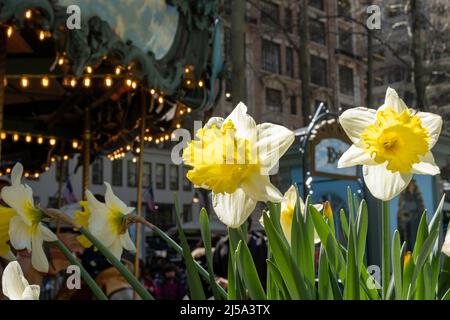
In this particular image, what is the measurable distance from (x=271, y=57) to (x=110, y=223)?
33525mm

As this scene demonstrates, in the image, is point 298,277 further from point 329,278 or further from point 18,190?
point 18,190

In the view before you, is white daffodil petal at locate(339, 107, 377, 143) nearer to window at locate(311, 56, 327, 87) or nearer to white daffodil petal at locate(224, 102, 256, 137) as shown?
white daffodil petal at locate(224, 102, 256, 137)

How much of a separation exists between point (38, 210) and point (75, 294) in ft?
16.7

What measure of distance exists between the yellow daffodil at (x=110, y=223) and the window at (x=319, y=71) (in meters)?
33.3

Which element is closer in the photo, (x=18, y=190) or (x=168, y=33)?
(x=18, y=190)

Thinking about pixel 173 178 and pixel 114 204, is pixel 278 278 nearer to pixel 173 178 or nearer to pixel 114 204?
pixel 114 204

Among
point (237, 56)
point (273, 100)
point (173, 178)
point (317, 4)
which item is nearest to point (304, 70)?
point (237, 56)

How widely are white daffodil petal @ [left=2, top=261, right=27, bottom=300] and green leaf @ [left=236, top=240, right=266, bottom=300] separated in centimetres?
34

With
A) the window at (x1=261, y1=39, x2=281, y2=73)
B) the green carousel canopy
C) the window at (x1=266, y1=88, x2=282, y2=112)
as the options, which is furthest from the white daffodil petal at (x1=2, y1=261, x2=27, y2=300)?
the window at (x1=261, y1=39, x2=281, y2=73)

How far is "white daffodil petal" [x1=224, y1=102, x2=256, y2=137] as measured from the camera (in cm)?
93

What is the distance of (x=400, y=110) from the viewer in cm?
98

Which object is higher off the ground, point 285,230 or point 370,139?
point 370,139
